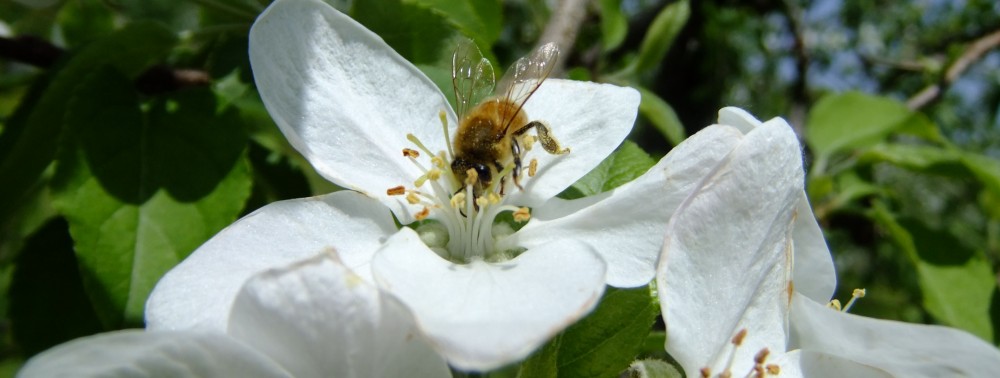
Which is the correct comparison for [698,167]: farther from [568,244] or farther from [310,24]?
[310,24]

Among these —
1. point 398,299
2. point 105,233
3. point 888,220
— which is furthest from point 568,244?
point 888,220

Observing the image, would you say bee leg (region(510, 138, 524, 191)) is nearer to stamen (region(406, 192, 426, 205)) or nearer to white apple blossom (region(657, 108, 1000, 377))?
stamen (region(406, 192, 426, 205))

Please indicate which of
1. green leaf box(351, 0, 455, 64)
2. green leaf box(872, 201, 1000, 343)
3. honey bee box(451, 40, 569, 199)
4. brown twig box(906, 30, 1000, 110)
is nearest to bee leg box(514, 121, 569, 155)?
honey bee box(451, 40, 569, 199)

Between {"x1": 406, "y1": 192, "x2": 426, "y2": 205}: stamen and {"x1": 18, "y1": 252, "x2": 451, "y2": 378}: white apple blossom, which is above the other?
{"x1": 18, "y1": 252, "x2": 451, "y2": 378}: white apple blossom

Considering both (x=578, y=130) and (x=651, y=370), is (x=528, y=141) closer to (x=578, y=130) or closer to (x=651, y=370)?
(x=578, y=130)

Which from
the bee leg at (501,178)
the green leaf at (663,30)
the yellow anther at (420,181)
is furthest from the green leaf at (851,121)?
the yellow anther at (420,181)

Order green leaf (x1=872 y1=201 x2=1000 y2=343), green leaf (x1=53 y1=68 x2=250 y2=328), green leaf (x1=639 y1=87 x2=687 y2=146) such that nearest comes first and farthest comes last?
green leaf (x1=53 y1=68 x2=250 y2=328) → green leaf (x1=639 y1=87 x2=687 y2=146) → green leaf (x1=872 y1=201 x2=1000 y2=343)

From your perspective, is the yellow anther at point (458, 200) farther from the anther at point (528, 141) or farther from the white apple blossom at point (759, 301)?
the white apple blossom at point (759, 301)
